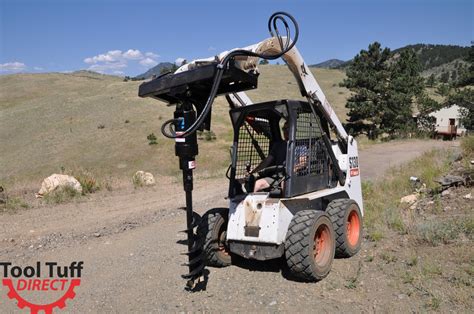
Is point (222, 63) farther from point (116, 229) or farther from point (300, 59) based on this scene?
point (116, 229)

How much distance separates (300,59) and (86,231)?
533 centimetres

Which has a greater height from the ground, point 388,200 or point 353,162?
point 353,162

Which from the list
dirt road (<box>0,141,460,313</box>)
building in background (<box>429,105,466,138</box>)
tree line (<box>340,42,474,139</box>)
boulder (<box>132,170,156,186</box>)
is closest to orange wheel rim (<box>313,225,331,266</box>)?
dirt road (<box>0,141,460,313</box>)

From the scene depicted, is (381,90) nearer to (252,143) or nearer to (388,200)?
(388,200)

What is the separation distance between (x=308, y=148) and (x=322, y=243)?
4.57 ft

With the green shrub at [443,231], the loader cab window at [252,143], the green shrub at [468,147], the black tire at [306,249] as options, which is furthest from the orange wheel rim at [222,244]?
the green shrub at [468,147]

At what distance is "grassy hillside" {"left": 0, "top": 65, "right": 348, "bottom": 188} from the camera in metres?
36.4

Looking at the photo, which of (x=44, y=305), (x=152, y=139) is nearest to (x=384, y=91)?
(x=152, y=139)

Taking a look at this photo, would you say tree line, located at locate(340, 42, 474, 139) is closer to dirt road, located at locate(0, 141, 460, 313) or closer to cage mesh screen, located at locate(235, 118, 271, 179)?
dirt road, located at locate(0, 141, 460, 313)

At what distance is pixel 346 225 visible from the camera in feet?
21.5

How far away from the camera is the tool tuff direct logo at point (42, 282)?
17.8 feet

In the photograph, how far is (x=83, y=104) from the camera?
2453 inches

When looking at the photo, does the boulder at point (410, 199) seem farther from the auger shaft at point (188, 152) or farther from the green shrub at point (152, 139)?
the green shrub at point (152, 139)

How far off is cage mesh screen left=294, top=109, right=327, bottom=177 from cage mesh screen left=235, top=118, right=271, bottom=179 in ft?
2.60
